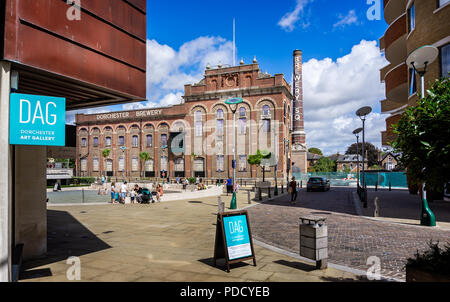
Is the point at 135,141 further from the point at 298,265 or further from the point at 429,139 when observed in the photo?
the point at 429,139

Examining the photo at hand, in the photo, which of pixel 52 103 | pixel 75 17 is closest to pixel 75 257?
pixel 52 103

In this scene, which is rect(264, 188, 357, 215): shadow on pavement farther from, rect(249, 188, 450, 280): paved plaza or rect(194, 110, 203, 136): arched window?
rect(194, 110, 203, 136): arched window

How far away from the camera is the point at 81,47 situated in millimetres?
6227

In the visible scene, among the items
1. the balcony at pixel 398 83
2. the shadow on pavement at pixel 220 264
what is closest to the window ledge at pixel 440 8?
the balcony at pixel 398 83

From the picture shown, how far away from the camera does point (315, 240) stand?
6301 mm

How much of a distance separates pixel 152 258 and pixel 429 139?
20.5 feet

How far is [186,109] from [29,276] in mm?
46450

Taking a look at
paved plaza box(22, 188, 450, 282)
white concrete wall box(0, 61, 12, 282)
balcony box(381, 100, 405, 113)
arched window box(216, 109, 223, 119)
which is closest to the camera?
white concrete wall box(0, 61, 12, 282)

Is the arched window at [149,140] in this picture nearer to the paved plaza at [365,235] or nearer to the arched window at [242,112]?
the arched window at [242,112]

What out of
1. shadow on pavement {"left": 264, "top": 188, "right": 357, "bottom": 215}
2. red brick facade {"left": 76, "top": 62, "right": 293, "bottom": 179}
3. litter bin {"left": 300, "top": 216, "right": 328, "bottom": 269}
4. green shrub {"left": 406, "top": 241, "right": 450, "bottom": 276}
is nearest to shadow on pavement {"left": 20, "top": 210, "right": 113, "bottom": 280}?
litter bin {"left": 300, "top": 216, "right": 328, "bottom": 269}

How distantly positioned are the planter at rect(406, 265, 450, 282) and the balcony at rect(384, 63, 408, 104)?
20.8m

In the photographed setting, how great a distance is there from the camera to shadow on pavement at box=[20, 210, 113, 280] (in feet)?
22.0

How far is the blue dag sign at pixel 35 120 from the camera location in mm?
4898

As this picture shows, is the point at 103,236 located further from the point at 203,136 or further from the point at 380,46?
the point at 203,136
